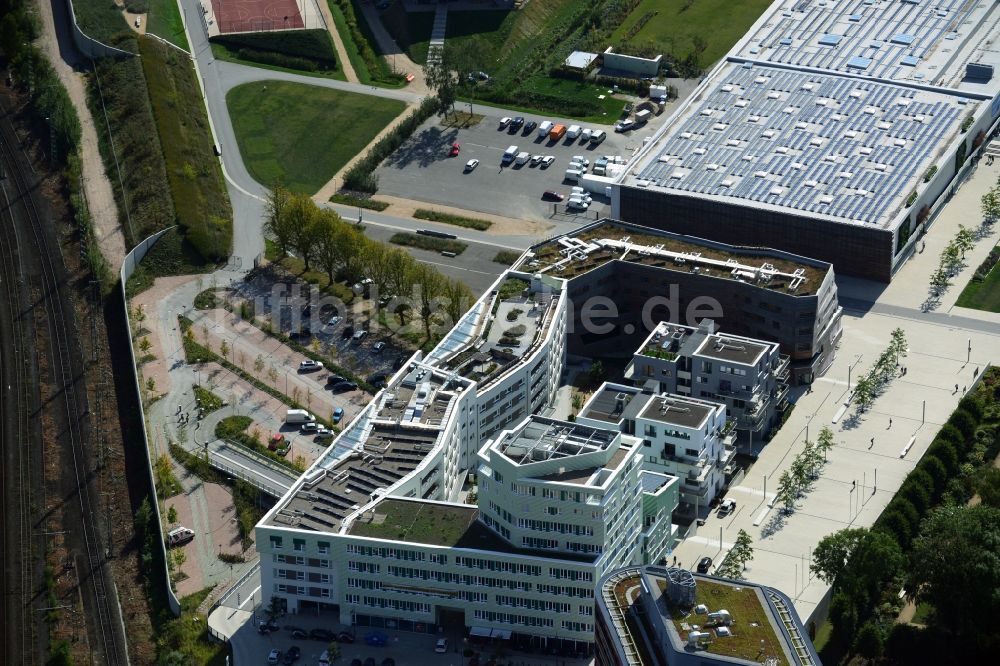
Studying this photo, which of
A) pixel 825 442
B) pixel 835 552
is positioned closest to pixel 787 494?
pixel 825 442

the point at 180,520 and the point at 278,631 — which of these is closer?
the point at 278,631

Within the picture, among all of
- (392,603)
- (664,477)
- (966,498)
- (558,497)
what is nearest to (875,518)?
(966,498)

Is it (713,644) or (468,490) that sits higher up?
(713,644)

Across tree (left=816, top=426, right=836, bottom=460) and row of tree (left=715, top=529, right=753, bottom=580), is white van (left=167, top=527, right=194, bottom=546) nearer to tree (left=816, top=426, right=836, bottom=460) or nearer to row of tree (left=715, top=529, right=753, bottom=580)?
row of tree (left=715, top=529, right=753, bottom=580)

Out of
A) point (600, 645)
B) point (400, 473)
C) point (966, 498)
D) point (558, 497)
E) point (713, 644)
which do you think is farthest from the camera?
point (966, 498)

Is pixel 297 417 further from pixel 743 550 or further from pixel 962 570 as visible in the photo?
pixel 962 570

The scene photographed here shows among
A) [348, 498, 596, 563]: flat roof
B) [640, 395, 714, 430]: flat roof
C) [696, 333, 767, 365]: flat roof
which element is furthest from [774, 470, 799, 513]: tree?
[348, 498, 596, 563]: flat roof

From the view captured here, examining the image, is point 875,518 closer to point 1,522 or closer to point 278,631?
point 278,631
